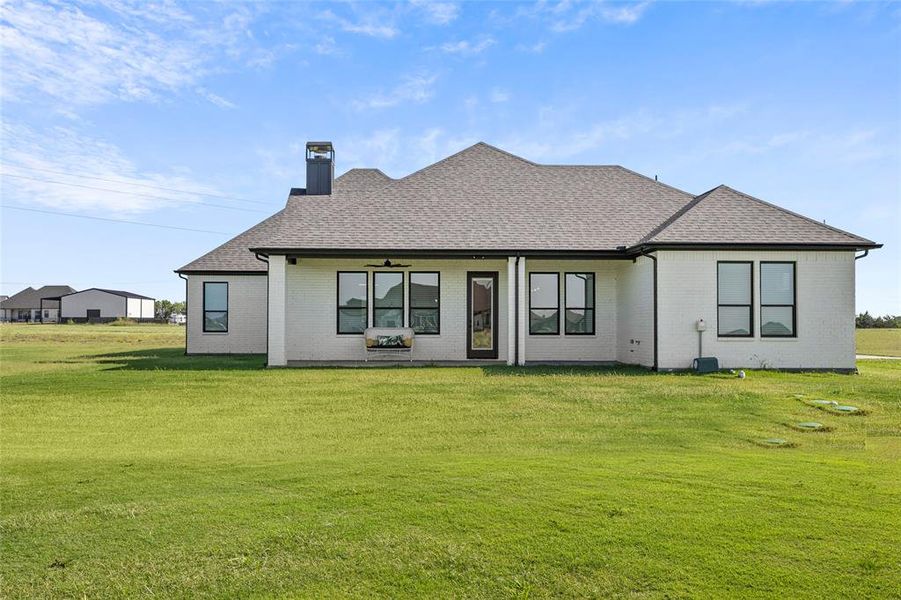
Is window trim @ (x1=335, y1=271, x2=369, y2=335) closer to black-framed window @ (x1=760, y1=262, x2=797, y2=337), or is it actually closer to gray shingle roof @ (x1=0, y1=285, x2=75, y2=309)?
black-framed window @ (x1=760, y1=262, x2=797, y2=337)

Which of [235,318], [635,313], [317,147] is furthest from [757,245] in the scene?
[235,318]

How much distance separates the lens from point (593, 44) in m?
15.0

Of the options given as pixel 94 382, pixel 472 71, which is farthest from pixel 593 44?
pixel 94 382

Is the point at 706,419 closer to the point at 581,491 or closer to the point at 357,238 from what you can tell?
the point at 581,491

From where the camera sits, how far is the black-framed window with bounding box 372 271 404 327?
60.2ft

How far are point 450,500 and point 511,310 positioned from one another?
12.8 meters

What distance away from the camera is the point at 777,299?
635 inches

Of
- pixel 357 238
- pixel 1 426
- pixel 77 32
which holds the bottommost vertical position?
pixel 1 426

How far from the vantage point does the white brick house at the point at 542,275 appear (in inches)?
628

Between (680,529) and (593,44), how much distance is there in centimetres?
1337

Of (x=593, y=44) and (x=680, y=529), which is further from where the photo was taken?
(x=593, y=44)

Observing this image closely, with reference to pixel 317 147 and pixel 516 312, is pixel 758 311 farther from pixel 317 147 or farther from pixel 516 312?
pixel 317 147

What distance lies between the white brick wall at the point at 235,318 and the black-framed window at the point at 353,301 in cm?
540

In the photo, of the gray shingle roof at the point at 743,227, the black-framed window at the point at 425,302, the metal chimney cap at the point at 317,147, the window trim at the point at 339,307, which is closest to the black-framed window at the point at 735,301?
the gray shingle roof at the point at 743,227
